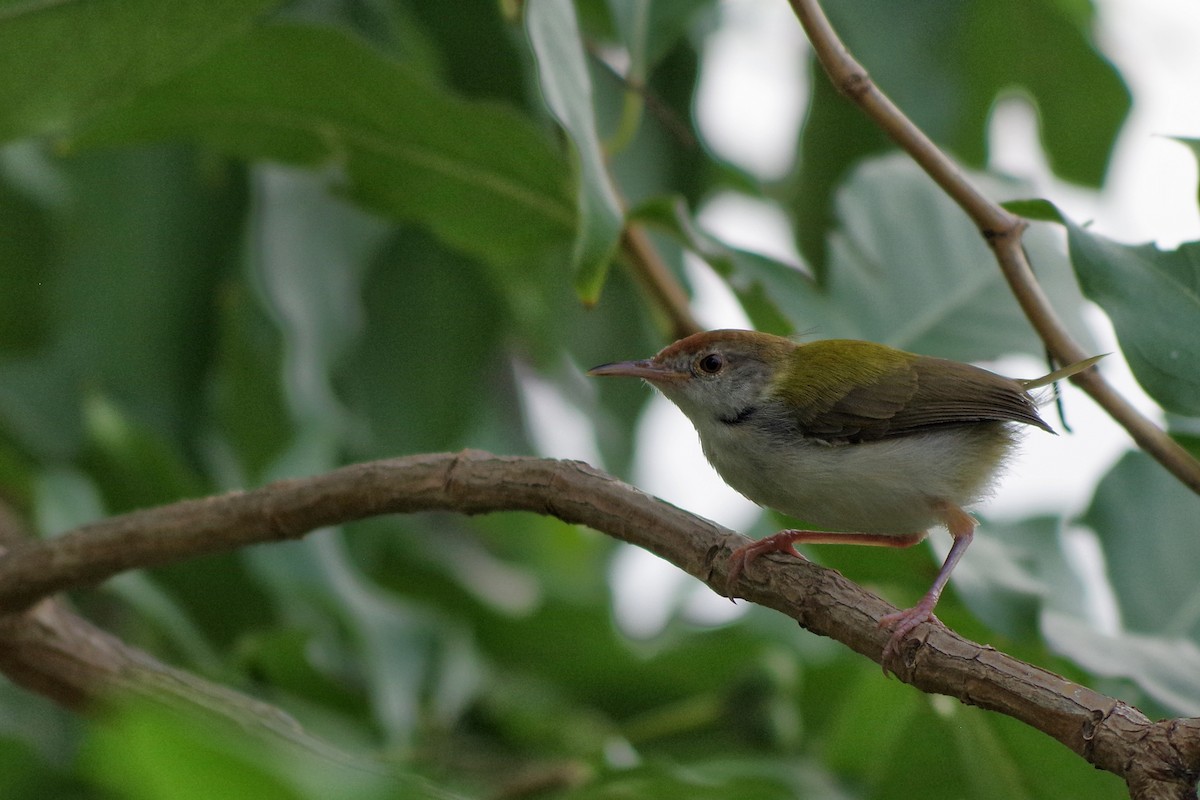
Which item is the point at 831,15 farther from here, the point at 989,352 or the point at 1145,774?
the point at 1145,774

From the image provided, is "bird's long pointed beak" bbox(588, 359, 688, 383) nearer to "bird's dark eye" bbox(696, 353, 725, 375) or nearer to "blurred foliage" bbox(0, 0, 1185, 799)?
"bird's dark eye" bbox(696, 353, 725, 375)

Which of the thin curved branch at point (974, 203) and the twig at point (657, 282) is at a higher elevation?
the twig at point (657, 282)

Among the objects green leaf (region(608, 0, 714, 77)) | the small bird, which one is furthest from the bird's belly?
green leaf (region(608, 0, 714, 77))

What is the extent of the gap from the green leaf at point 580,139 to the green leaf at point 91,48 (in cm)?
71

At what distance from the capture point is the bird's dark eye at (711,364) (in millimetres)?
3502

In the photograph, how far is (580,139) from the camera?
2.54 m

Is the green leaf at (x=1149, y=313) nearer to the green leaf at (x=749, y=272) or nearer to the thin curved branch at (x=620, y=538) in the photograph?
A: the thin curved branch at (x=620, y=538)

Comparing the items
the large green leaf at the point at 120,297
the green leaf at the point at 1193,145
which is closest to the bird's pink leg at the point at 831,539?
the green leaf at the point at 1193,145

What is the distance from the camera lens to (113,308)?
405 centimetres

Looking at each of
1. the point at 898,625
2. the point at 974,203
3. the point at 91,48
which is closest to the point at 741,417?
the point at 974,203

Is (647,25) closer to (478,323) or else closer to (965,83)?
(478,323)

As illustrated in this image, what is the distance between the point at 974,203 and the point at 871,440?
2.74 ft

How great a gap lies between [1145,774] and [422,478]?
135 centimetres

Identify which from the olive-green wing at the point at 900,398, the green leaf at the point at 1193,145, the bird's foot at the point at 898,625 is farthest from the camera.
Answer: the olive-green wing at the point at 900,398
